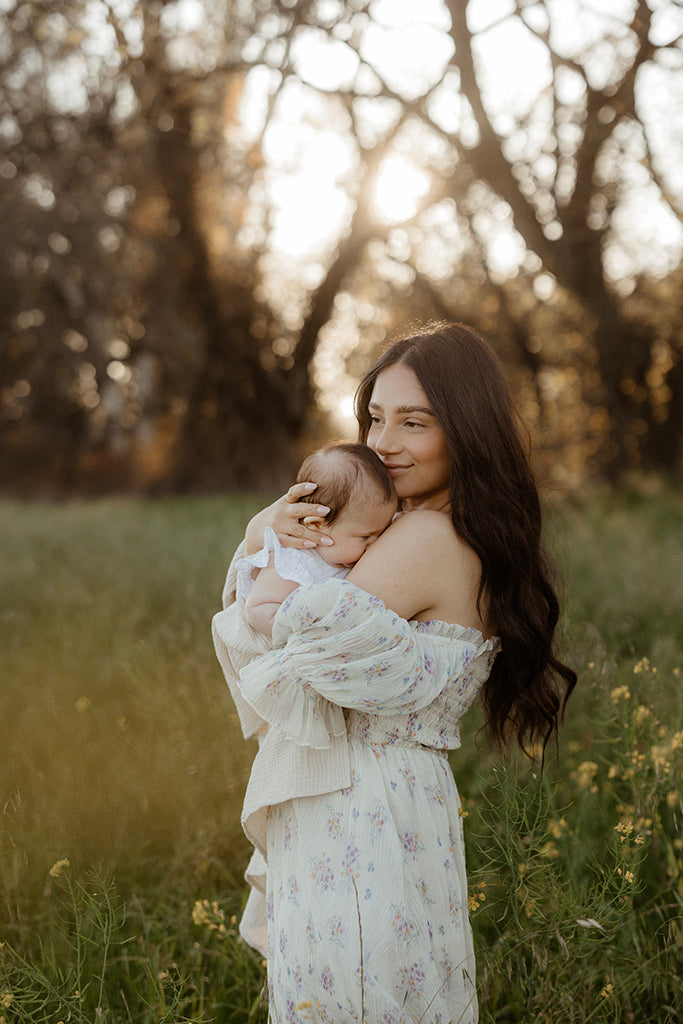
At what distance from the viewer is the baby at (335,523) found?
1880 mm

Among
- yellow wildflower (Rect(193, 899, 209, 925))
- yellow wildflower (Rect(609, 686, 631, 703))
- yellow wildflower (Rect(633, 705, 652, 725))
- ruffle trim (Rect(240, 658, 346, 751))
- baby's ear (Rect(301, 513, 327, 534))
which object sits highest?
baby's ear (Rect(301, 513, 327, 534))

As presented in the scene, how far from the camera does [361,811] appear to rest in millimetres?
1757

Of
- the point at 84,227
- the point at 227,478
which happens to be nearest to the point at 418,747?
the point at 227,478

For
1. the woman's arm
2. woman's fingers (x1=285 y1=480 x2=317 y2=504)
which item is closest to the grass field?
the woman's arm

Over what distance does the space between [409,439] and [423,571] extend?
1.21ft

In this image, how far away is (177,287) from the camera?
12305mm

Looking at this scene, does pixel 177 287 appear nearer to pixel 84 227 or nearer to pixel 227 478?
pixel 227 478

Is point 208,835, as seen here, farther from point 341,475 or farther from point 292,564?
point 341,475

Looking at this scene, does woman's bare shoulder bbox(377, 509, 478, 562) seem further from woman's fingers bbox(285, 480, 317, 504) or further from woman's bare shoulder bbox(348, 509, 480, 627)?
woman's fingers bbox(285, 480, 317, 504)

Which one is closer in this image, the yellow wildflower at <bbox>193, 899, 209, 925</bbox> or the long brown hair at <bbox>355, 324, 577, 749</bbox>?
the long brown hair at <bbox>355, 324, 577, 749</bbox>

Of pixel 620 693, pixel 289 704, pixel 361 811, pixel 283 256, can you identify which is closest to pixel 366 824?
pixel 361 811

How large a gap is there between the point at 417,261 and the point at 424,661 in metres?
10.0

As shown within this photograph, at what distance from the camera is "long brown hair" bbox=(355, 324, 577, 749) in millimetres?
1960

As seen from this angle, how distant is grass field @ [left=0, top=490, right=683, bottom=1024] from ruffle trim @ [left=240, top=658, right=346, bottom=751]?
0.53 metres
